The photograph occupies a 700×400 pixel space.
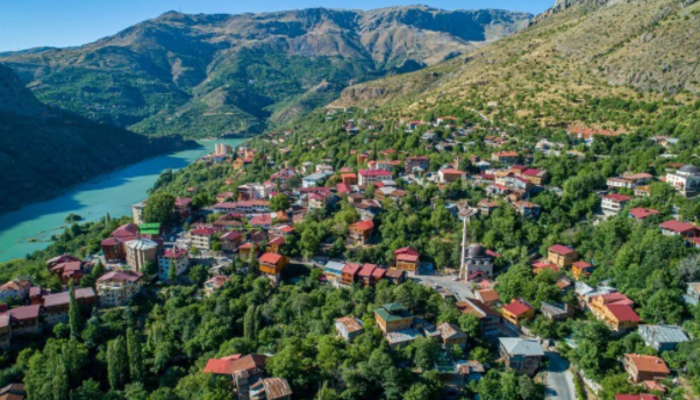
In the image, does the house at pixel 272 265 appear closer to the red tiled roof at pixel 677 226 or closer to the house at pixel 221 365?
the house at pixel 221 365

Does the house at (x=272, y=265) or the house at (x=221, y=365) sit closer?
the house at (x=221, y=365)

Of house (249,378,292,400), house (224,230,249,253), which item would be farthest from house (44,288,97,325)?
house (249,378,292,400)

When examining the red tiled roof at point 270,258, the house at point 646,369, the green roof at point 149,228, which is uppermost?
the green roof at point 149,228

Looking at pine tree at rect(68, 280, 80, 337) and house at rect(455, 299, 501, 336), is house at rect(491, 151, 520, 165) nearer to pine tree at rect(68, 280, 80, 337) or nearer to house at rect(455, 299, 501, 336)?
house at rect(455, 299, 501, 336)

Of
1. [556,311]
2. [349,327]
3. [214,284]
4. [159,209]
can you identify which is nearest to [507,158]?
[556,311]

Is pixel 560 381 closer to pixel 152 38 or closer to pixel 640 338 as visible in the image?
pixel 640 338

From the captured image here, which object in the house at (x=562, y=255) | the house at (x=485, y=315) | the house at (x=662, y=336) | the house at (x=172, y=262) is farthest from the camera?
the house at (x=172, y=262)

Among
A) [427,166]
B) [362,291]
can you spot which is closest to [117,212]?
[427,166]

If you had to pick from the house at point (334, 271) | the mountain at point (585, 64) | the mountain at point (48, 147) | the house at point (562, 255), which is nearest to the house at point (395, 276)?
the house at point (334, 271)
